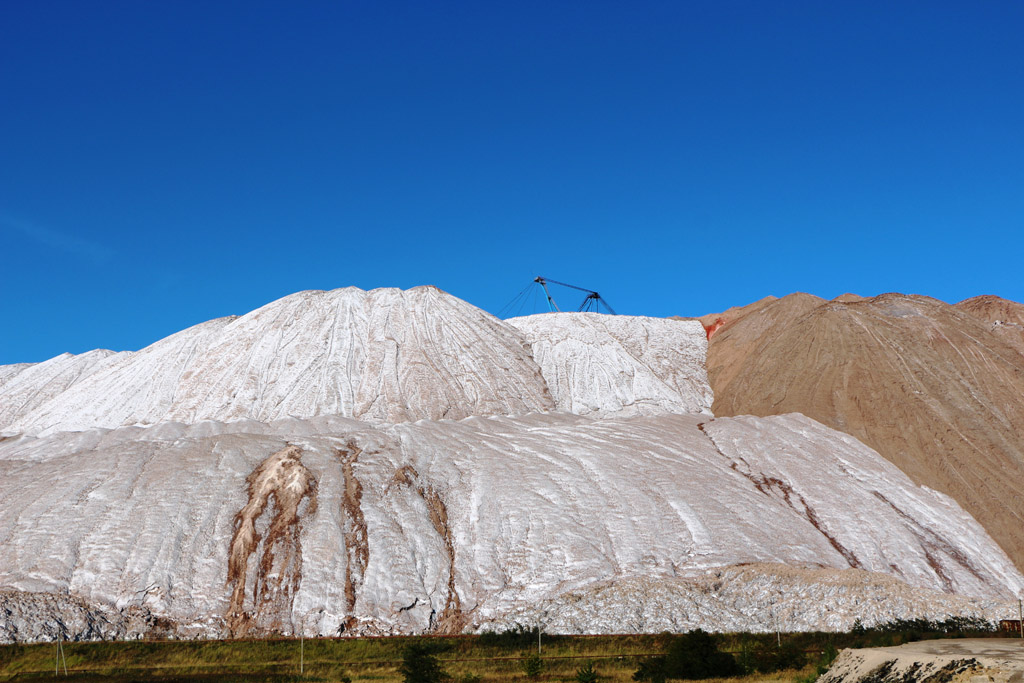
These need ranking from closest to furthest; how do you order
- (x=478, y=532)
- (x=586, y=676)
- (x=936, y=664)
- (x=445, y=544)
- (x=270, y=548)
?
(x=936, y=664) < (x=586, y=676) < (x=270, y=548) < (x=445, y=544) < (x=478, y=532)

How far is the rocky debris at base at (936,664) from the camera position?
12.6m

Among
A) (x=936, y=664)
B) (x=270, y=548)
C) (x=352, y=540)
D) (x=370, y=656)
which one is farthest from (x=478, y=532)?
(x=936, y=664)

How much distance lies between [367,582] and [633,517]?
10318mm

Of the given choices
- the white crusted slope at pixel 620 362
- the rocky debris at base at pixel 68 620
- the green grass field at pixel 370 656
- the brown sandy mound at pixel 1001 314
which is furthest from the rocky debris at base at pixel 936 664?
the white crusted slope at pixel 620 362

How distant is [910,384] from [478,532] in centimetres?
2752

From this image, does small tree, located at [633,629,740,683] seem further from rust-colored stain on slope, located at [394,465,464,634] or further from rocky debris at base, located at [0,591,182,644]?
rocky debris at base, located at [0,591,182,644]

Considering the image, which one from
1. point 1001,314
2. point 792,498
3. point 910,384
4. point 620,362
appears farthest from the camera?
point 620,362

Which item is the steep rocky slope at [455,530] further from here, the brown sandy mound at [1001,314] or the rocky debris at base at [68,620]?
the brown sandy mound at [1001,314]

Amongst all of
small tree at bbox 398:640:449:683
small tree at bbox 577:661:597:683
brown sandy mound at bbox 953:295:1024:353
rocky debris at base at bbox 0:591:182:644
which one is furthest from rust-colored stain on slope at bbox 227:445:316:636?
brown sandy mound at bbox 953:295:1024:353

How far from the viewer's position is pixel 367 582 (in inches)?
1192

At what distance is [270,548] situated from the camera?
103 feet

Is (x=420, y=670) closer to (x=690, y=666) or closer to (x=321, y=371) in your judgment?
(x=690, y=666)

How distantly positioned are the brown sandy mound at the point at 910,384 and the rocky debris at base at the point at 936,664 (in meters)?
24.5

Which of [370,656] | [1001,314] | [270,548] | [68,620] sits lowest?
[370,656]
